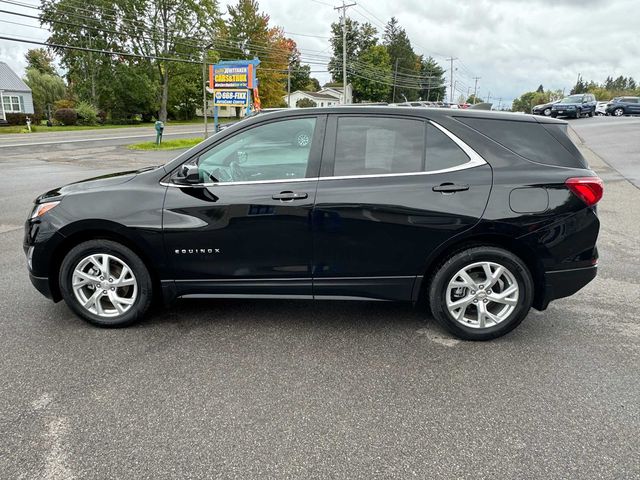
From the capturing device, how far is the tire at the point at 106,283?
148 inches

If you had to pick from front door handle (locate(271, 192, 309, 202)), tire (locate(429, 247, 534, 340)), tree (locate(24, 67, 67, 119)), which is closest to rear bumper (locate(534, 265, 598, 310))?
tire (locate(429, 247, 534, 340))

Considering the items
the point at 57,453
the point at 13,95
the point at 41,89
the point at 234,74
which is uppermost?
the point at 41,89

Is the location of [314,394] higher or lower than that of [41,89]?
lower

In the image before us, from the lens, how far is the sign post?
21781 millimetres

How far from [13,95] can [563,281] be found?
60939 mm

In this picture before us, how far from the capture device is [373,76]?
83.7 m

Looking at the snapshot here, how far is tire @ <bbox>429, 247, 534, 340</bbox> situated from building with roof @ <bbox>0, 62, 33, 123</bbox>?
5754 centimetres

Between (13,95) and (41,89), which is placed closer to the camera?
(13,95)

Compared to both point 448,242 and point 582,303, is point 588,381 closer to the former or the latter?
point 448,242

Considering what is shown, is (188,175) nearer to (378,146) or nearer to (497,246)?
(378,146)

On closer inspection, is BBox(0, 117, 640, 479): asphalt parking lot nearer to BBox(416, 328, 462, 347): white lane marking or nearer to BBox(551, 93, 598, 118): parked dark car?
BBox(416, 328, 462, 347): white lane marking

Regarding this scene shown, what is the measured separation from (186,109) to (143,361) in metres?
63.7

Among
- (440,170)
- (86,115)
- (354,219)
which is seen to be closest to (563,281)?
(440,170)

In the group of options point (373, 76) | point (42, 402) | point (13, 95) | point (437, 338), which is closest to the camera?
point (42, 402)
